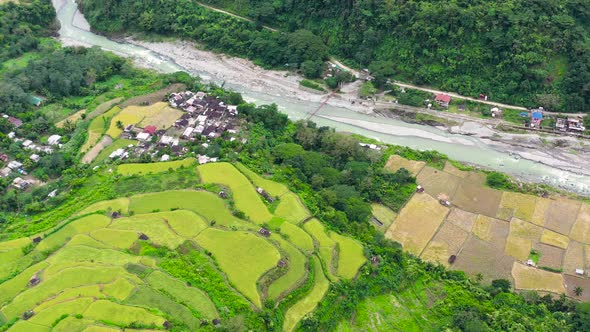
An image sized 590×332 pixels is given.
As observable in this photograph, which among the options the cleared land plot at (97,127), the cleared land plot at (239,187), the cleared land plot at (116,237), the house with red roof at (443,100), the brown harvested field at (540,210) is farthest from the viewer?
the house with red roof at (443,100)

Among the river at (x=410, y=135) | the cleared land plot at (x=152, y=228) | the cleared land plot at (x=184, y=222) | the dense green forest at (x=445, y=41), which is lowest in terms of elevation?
the cleared land plot at (x=152, y=228)

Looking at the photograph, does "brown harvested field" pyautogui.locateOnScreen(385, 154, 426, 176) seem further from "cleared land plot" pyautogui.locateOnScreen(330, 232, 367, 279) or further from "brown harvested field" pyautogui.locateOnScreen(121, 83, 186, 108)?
"brown harvested field" pyautogui.locateOnScreen(121, 83, 186, 108)

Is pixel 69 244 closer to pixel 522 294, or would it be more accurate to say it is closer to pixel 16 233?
pixel 16 233

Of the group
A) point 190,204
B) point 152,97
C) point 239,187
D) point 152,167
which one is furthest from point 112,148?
point 239,187

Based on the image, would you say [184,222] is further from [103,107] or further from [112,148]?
[103,107]

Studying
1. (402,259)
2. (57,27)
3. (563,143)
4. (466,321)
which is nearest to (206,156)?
(402,259)

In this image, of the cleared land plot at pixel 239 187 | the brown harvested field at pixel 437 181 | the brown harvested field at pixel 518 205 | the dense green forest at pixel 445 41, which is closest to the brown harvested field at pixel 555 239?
the brown harvested field at pixel 518 205

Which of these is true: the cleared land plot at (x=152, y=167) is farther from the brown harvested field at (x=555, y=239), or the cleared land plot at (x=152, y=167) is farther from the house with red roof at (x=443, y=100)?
the brown harvested field at (x=555, y=239)

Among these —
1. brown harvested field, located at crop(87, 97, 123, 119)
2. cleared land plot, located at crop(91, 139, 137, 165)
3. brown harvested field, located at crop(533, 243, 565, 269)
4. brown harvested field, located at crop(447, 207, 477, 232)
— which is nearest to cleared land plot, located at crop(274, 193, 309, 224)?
brown harvested field, located at crop(447, 207, 477, 232)
